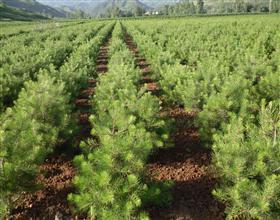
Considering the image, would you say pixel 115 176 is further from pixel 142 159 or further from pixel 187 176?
pixel 187 176

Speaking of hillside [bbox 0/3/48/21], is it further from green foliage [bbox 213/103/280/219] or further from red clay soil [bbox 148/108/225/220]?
green foliage [bbox 213/103/280/219]

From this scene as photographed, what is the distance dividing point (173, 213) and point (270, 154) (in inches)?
66.4

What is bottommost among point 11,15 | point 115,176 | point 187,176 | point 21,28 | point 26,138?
point 187,176

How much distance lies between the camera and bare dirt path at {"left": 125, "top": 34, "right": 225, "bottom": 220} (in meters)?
4.76

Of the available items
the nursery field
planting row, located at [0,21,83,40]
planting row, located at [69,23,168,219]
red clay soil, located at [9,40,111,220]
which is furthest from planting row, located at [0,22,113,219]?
planting row, located at [0,21,83,40]

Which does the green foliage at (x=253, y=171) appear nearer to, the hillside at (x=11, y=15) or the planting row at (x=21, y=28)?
the planting row at (x=21, y=28)

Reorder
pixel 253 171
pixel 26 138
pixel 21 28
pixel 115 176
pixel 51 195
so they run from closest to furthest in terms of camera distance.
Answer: pixel 253 171 < pixel 115 176 < pixel 26 138 < pixel 51 195 < pixel 21 28

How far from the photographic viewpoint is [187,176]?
5758mm

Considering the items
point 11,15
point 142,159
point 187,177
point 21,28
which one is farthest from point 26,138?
point 11,15

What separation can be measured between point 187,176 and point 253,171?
1871mm

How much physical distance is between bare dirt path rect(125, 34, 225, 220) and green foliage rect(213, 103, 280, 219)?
23.4 inches

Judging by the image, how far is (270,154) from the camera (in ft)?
13.2

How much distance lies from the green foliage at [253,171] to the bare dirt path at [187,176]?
0.59m

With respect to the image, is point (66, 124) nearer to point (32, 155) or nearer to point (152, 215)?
point (32, 155)
